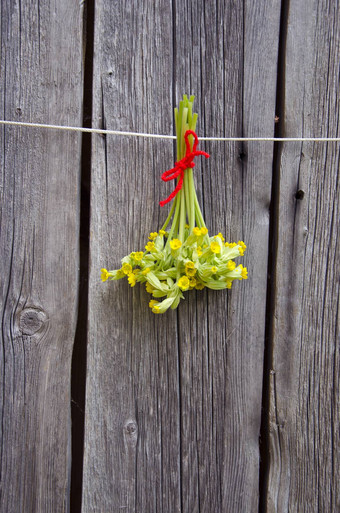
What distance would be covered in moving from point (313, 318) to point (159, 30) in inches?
34.3

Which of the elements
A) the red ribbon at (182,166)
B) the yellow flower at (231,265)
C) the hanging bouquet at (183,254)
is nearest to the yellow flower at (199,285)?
the hanging bouquet at (183,254)

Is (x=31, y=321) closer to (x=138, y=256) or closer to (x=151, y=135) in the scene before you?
(x=138, y=256)

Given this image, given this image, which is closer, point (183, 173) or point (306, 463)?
point (183, 173)

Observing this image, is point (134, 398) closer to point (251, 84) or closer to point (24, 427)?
point (24, 427)

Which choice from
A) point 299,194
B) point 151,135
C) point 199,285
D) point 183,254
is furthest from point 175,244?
point 299,194

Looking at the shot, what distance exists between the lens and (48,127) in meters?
0.88

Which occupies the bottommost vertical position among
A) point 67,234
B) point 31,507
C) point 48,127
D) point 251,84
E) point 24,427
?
point 31,507

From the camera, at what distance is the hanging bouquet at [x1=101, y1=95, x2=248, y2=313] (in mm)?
813

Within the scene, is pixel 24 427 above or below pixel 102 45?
below

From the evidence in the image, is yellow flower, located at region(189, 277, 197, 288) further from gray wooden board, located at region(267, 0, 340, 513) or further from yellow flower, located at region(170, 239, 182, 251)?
gray wooden board, located at region(267, 0, 340, 513)

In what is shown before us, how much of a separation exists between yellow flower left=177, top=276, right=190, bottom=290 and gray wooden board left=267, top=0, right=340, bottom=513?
12.1 inches

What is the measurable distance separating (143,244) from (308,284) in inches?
18.4

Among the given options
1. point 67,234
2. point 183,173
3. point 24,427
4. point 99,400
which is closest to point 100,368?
point 99,400

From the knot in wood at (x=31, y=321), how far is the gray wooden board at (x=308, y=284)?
2.04 feet
